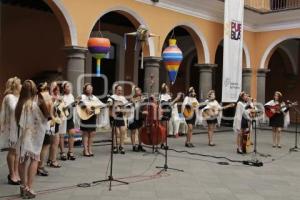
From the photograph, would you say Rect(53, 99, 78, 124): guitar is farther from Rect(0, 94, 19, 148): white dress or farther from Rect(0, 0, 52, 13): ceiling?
Rect(0, 0, 52, 13): ceiling

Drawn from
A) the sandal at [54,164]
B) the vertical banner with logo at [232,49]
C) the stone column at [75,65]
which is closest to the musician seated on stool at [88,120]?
the sandal at [54,164]

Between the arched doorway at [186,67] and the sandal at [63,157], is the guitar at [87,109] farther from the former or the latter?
the arched doorway at [186,67]

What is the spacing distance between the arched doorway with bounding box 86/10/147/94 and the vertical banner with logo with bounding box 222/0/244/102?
3.53 meters

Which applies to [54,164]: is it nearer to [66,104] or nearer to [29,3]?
[66,104]

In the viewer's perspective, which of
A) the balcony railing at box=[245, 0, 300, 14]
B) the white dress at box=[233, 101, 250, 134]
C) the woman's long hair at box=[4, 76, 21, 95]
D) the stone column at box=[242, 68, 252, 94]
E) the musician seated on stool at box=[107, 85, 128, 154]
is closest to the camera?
the woman's long hair at box=[4, 76, 21, 95]

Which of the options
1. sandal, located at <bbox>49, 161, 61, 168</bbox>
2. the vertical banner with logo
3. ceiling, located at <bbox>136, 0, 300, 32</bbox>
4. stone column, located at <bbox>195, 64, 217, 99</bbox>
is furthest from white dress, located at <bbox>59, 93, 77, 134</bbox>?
stone column, located at <bbox>195, 64, 217, 99</bbox>

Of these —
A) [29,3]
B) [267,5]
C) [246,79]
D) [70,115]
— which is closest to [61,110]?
[70,115]

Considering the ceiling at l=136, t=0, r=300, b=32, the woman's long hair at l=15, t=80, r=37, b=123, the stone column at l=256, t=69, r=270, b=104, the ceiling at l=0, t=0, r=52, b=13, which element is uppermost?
the ceiling at l=136, t=0, r=300, b=32

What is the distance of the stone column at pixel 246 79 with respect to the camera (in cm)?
1950

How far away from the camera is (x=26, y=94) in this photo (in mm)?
6211

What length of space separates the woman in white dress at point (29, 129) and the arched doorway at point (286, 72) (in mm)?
17843

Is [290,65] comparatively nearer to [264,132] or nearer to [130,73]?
[264,132]

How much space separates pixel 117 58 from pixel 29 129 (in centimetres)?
1197

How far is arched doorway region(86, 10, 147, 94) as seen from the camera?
55.8 ft
